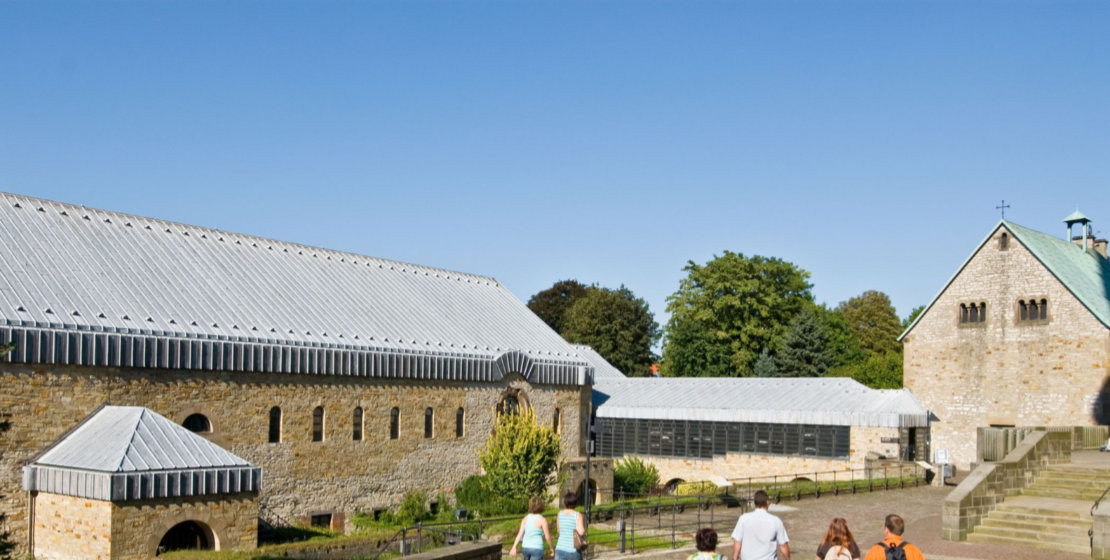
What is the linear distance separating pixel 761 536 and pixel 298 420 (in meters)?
20.3

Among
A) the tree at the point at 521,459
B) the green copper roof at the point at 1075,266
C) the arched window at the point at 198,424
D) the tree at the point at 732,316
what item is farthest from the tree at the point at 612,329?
the arched window at the point at 198,424

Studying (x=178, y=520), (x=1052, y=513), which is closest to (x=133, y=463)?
(x=178, y=520)

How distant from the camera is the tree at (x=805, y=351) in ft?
206

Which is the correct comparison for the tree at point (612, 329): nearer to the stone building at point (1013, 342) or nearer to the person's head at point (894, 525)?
the stone building at point (1013, 342)

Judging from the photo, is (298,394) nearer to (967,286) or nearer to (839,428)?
(839,428)

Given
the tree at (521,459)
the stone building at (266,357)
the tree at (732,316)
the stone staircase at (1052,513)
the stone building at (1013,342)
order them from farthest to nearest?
1. the tree at (732,316)
2. the stone building at (1013,342)
3. the tree at (521,459)
4. the stone building at (266,357)
5. the stone staircase at (1052,513)

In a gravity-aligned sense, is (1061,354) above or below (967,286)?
below

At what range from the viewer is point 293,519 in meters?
29.5

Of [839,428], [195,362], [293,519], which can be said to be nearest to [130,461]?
[195,362]

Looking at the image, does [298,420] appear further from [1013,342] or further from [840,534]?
[1013,342]

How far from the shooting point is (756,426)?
41031mm

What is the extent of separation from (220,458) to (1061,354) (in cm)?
3283

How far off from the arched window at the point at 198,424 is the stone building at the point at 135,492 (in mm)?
2579

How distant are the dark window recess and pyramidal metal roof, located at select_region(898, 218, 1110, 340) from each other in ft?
30.0
